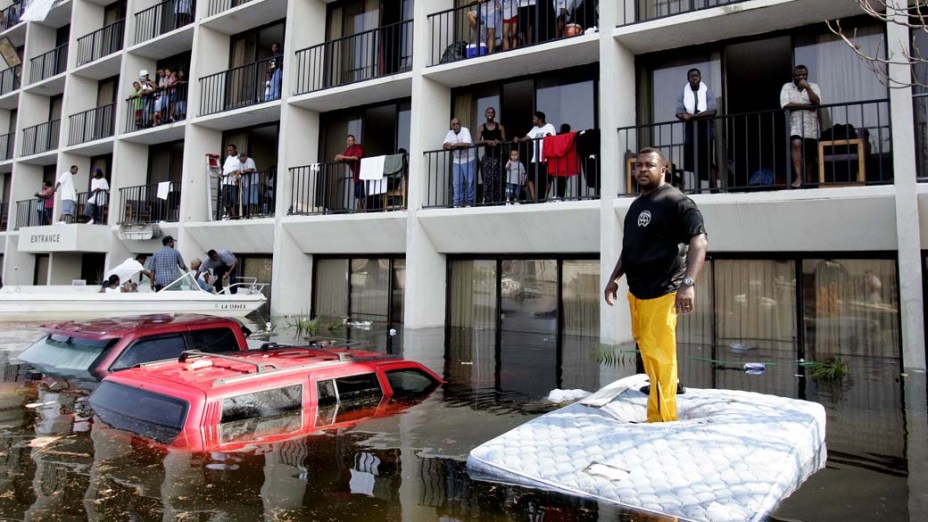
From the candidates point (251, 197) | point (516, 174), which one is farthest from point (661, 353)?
point (251, 197)

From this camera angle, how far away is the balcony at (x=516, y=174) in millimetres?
10664

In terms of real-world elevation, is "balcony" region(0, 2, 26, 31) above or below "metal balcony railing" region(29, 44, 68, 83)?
above

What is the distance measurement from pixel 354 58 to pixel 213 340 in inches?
393

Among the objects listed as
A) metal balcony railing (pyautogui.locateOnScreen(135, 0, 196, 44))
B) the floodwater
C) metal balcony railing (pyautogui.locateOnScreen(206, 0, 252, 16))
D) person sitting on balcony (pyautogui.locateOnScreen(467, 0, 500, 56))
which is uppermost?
metal balcony railing (pyautogui.locateOnScreen(135, 0, 196, 44))

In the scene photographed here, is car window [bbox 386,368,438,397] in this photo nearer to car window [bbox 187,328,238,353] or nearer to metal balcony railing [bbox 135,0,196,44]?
car window [bbox 187,328,238,353]

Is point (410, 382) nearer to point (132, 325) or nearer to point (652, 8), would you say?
point (132, 325)

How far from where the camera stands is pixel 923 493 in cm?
371

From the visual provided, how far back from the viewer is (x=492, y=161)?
11.6 metres

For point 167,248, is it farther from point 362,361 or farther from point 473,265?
point 362,361

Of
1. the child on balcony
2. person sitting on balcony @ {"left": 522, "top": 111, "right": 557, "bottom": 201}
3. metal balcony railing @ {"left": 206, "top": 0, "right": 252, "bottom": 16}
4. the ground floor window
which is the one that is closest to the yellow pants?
person sitting on balcony @ {"left": 522, "top": 111, "right": 557, "bottom": 201}

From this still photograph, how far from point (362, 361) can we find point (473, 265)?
288 inches

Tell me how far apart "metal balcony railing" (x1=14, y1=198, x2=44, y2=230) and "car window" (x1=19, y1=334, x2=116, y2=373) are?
60.0 feet

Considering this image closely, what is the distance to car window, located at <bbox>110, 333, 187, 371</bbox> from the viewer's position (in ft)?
19.7

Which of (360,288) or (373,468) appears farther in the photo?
(360,288)
